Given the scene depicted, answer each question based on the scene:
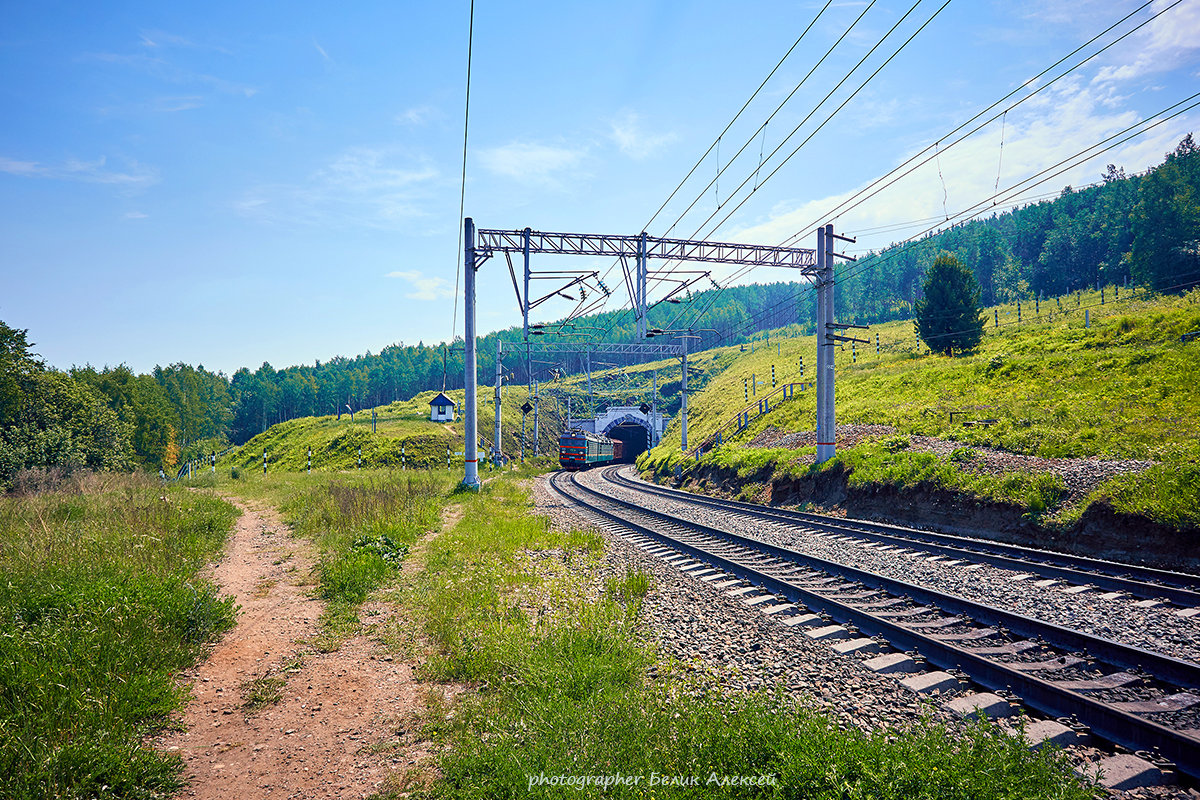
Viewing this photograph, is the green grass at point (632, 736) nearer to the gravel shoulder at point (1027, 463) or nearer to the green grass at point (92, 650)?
the green grass at point (92, 650)

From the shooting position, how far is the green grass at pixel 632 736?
3328mm

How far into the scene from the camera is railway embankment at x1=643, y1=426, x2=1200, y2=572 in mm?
9516

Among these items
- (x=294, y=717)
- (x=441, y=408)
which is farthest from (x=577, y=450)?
(x=294, y=717)

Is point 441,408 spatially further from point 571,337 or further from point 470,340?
point 571,337

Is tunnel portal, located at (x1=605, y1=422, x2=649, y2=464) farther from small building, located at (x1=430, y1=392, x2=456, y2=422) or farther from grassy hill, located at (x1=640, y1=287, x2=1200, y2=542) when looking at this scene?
grassy hill, located at (x1=640, y1=287, x2=1200, y2=542)

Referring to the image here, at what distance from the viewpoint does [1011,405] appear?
17781mm

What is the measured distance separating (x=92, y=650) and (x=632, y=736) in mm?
4944

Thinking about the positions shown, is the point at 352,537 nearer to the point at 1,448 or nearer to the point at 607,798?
the point at 607,798

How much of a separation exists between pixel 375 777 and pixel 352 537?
8.14 metres

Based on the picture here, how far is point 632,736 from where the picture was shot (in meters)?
3.96

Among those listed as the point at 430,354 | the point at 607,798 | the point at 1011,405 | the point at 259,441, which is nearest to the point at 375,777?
the point at 607,798

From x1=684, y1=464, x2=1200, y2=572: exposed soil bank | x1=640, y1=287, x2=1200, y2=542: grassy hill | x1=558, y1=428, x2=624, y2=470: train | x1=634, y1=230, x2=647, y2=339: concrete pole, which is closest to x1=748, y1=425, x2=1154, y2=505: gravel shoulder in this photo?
x1=640, y1=287, x2=1200, y2=542: grassy hill

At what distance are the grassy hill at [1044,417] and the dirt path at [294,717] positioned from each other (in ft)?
40.4

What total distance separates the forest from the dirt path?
1638 centimetres
